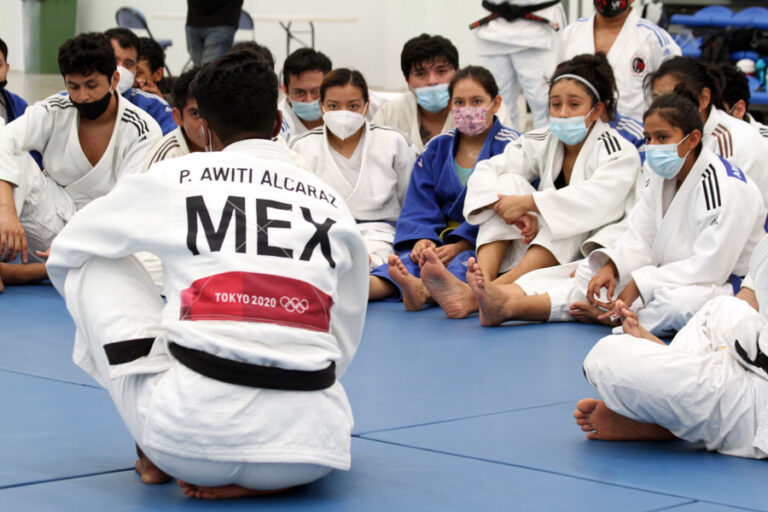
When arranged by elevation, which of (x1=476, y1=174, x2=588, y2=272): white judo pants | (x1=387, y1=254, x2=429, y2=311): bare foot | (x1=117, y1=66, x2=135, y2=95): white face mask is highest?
(x1=117, y1=66, x2=135, y2=95): white face mask

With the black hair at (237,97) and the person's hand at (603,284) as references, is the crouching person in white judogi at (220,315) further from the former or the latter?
the person's hand at (603,284)

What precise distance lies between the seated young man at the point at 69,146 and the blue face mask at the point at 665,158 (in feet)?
7.11

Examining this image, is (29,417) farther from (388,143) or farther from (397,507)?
(388,143)

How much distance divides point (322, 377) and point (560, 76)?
2722 mm

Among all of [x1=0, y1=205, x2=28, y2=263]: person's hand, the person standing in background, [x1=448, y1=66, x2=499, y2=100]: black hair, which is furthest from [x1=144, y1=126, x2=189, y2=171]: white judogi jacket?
the person standing in background

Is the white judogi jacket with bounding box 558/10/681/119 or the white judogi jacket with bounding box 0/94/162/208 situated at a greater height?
the white judogi jacket with bounding box 558/10/681/119

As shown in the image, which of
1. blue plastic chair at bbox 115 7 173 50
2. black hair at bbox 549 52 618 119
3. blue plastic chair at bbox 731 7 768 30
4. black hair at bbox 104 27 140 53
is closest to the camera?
black hair at bbox 549 52 618 119

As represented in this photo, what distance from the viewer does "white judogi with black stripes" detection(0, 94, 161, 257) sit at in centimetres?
439

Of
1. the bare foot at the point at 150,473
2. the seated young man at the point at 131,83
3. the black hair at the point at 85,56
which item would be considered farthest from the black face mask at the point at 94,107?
the bare foot at the point at 150,473

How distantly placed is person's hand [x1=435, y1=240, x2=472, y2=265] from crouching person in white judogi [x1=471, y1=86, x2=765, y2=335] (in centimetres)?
56

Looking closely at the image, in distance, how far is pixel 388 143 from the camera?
4754mm

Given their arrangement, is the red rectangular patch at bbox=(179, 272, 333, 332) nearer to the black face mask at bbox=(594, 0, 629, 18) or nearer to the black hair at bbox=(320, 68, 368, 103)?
the black hair at bbox=(320, 68, 368, 103)

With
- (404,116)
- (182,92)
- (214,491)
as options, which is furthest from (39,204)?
(214,491)

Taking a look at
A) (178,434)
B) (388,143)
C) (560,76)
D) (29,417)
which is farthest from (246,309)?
(388,143)
